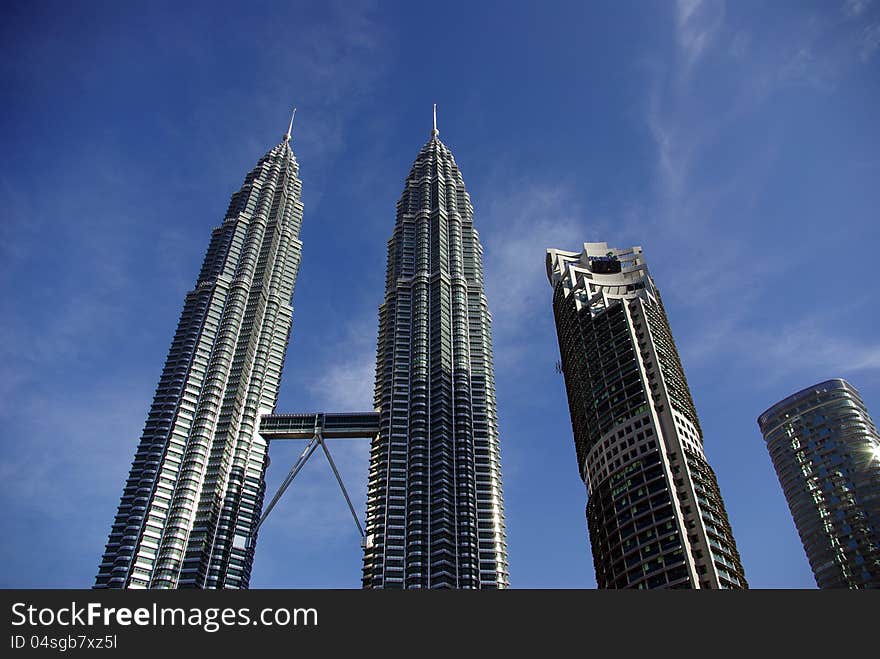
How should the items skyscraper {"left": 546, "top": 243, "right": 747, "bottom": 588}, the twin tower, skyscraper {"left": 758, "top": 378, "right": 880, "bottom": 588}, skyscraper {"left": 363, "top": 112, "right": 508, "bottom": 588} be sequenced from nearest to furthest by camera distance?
skyscraper {"left": 546, "top": 243, "right": 747, "bottom": 588} → the twin tower → skyscraper {"left": 363, "top": 112, "right": 508, "bottom": 588} → skyscraper {"left": 758, "top": 378, "right": 880, "bottom": 588}

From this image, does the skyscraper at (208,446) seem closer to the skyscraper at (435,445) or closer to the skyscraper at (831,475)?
the skyscraper at (435,445)

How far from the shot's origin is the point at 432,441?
516 ft

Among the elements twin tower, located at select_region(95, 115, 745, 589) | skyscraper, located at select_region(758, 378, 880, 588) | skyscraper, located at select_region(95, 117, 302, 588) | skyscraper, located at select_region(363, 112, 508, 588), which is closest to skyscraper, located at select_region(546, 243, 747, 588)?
twin tower, located at select_region(95, 115, 745, 589)

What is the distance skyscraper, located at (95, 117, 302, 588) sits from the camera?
140375mm

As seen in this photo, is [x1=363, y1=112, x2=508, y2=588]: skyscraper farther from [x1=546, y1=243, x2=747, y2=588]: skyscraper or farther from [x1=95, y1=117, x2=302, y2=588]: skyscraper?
[x1=95, y1=117, x2=302, y2=588]: skyscraper

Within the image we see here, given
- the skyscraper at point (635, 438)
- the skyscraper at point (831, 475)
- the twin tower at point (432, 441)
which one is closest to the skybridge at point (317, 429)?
the twin tower at point (432, 441)

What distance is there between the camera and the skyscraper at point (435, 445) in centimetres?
13962

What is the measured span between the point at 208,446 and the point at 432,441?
1999 inches

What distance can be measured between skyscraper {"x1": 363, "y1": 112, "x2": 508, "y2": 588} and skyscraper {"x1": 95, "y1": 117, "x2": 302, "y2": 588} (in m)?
29.3

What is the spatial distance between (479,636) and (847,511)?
549ft

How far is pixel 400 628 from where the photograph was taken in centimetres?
3422

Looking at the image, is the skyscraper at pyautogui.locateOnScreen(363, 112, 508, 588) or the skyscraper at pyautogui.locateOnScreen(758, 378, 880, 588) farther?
the skyscraper at pyautogui.locateOnScreen(758, 378, 880, 588)

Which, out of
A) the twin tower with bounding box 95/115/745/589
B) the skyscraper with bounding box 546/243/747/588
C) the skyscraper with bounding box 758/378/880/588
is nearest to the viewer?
the skyscraper with bounding box 546/243/747/588

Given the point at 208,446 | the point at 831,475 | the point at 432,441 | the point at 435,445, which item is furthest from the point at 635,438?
the point at 208,446
